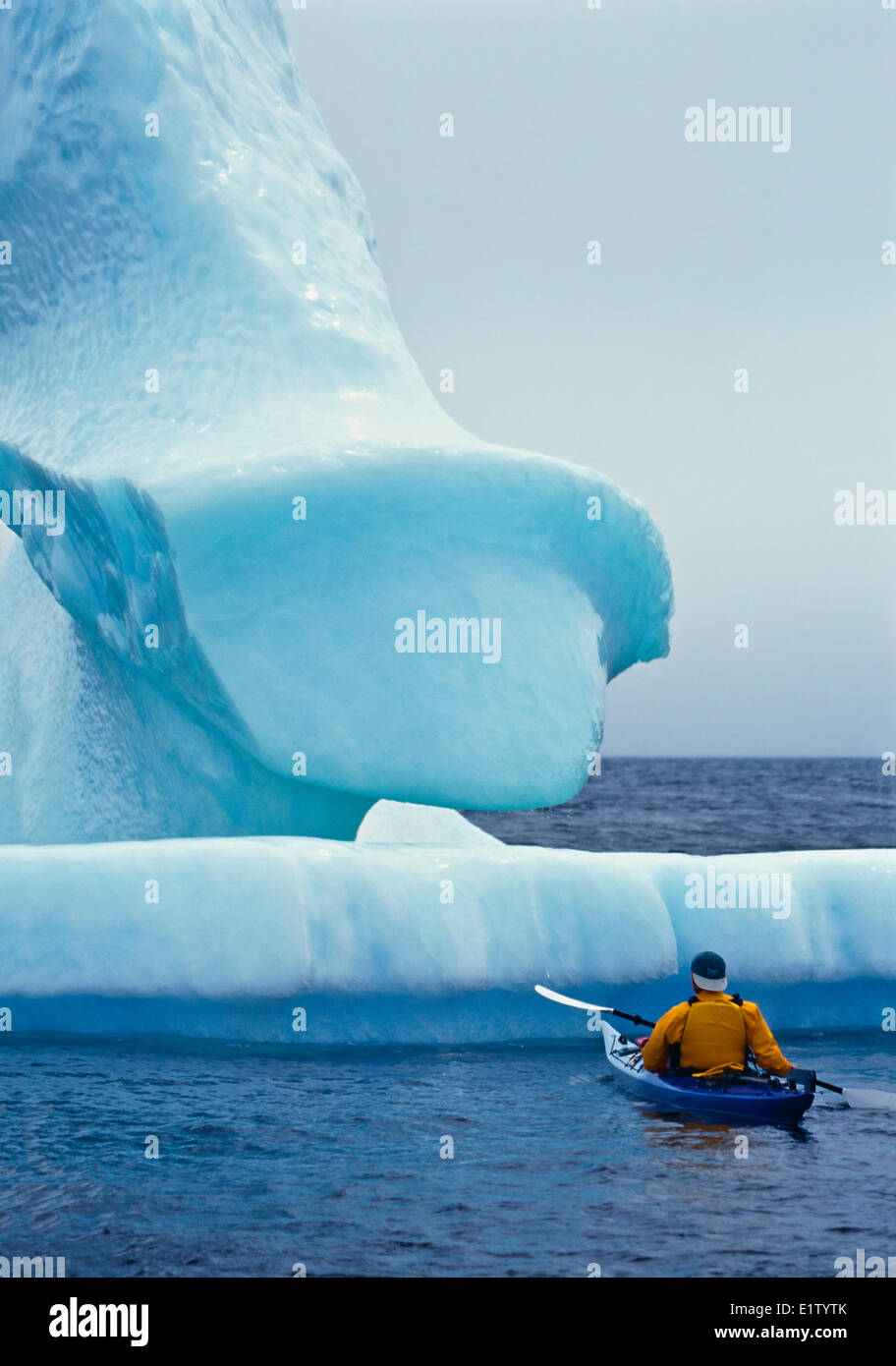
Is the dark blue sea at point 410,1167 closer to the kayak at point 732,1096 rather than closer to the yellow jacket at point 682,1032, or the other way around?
the kayak at point 732,1096

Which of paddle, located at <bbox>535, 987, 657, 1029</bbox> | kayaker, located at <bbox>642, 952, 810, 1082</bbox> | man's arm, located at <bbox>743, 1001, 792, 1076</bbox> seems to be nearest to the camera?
man's arm, located at <bbox>743, 1001, 792, 1076</bbox>

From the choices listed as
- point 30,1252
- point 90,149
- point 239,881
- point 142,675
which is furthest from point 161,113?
point 30,1252

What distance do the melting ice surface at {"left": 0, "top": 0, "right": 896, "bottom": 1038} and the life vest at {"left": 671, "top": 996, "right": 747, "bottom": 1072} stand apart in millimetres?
1403

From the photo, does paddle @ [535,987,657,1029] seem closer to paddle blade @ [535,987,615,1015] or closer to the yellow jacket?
paddle blade @ [535,987,615,1015]

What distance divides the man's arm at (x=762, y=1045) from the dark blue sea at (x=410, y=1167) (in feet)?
0.93

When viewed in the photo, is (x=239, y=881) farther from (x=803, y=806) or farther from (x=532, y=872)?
(x=803, y=806)

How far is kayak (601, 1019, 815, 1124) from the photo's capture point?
6832 mm

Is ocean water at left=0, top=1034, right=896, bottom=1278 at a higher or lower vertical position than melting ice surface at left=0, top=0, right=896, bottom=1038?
lower

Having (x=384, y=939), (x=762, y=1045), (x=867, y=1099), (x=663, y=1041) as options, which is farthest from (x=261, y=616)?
(x=867, y=1099)

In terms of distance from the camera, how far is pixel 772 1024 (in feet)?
30.0

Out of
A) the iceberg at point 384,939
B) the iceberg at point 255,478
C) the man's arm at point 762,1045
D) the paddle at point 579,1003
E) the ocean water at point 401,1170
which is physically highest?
the iceberg at point 255,478

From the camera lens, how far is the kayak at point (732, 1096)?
683cm

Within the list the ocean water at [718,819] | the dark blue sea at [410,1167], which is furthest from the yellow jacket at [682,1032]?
the ocean water at [718,819]

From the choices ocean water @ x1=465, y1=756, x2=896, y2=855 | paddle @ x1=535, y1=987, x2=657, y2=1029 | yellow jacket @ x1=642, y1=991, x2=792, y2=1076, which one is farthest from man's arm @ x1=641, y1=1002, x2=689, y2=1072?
ocean water @ x1=465, y1=756, x2=896, y2=855
